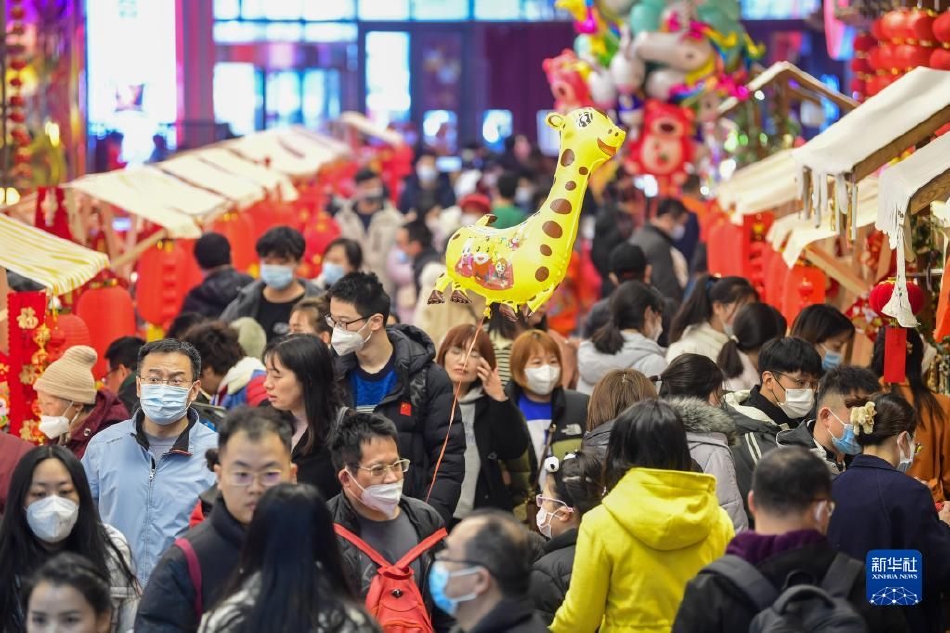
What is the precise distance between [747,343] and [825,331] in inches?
14.2

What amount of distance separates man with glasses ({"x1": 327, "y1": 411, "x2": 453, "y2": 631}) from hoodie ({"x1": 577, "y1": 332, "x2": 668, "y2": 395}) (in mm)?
2818

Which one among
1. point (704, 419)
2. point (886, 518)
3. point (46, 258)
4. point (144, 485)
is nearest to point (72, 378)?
point (144, 485)

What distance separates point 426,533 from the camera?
5098 millimetres

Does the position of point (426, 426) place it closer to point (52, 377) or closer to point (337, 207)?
point (52, 377)

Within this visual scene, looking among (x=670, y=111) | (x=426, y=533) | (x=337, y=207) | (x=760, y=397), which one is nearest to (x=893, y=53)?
(x=760, y=397)

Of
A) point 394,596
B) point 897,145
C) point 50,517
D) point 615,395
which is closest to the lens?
point 50,517

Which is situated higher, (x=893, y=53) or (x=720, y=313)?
(x=893, y=53)

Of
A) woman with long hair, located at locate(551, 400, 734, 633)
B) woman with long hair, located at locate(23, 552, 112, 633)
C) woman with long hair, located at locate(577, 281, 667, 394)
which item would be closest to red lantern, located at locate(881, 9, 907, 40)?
woman with long hair, located at locate(577, 281, 667, 394)

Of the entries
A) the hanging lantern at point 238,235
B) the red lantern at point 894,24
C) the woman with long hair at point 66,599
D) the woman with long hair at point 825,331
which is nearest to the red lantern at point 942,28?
the red lantern at point 894,24

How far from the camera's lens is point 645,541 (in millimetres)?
4574

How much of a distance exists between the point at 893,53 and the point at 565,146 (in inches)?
98.9

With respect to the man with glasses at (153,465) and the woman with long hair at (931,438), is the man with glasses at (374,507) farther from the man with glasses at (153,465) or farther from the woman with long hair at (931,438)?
the woman with long hair at (931,438)

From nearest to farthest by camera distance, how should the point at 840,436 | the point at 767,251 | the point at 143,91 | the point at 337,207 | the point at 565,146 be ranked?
the point at 840,436 → the point at 565,146 → the point at 767,251 → the point at 337,207 → the point at 143,91

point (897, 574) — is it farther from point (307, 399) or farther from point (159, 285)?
point (159, 285)
